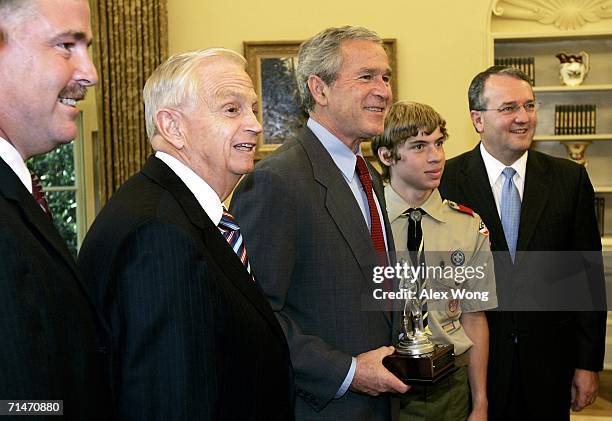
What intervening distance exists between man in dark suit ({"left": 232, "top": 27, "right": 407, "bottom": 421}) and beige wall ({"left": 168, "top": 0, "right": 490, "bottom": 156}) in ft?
14.1

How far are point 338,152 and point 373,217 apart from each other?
223 mm

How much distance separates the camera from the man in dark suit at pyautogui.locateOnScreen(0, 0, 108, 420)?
1020mm

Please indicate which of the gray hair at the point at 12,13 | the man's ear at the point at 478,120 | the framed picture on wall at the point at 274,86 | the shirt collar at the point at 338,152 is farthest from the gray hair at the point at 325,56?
the framed picture on wall at the point at 274,86

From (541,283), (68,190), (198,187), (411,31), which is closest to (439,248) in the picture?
(541,283)

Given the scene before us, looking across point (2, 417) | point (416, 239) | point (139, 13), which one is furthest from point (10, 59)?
point (139, 13)

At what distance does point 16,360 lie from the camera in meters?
1.00

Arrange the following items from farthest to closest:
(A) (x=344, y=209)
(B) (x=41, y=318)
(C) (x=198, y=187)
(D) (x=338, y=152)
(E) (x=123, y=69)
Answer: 1. (E) (x=123, y=69)
2. (D) (x=338, y=152)
3. (A) (x=344, y=209)
4. (C) (x=198, y=187)
5. (B) (x=41, y=318)

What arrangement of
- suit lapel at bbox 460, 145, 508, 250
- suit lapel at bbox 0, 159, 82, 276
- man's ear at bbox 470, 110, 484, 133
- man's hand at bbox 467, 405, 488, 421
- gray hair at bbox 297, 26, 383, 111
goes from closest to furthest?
1. suit lapel at bbox 0, 159, 82, 276
2. gray hair at bbox 297, 26, 383, 111
3. man's hand at bbox 467, 405, 488, 421
4. suit lapel at bbox 460, 145, 508, 250
5. man's ear at bbox 470, 110, 484, 133

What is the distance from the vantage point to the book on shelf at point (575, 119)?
255 inches

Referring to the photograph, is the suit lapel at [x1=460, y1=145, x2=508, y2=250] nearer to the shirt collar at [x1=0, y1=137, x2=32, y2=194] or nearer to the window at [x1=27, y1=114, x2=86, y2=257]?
the shirt collar at [x1=0, y1=137, x2=32, y2=194]

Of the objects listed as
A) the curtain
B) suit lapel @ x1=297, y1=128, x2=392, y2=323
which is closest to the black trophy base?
suit lapel @ x1=297, y1=128, x2=392, y2=323

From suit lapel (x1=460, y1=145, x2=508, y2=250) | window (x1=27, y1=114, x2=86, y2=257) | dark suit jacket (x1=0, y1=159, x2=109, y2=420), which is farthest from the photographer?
window (x1=27, y1=114, x2=86, y2=257)

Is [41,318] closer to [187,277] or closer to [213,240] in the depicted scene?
[187,277]

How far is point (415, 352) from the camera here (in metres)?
2.13
